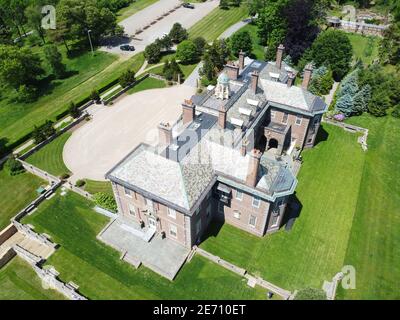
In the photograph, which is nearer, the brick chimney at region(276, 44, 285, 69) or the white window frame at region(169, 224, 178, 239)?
the white window frame at region(169, 224, 178, 239)

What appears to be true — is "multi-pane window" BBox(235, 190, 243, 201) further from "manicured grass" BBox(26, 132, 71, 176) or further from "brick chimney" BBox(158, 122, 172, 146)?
"manicured grass" BBox(26, 132, 71, 176)

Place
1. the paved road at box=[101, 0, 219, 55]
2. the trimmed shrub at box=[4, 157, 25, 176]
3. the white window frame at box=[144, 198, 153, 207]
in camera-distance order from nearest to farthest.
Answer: the white window frame at box=[144, 198, 153, 207] → the trimmed shrub at box=[4, 157, 25, 176] → the paved road at box=[101, 0, 219, 55]

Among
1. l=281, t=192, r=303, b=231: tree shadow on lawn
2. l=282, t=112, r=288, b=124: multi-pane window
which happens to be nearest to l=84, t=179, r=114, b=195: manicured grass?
l=281, t=192, r=303, b=231: tree shadow on lawn

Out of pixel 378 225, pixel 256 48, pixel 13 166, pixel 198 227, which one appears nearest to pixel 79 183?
pixel 13 166

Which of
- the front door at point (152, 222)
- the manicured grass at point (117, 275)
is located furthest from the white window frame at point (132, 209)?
the manicured grass at point (117, 275)
